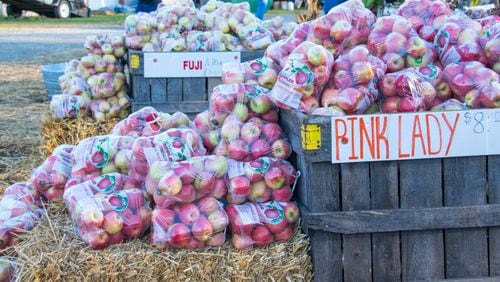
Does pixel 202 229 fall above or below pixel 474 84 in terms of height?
below

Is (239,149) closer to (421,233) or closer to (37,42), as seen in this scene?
(421,233)

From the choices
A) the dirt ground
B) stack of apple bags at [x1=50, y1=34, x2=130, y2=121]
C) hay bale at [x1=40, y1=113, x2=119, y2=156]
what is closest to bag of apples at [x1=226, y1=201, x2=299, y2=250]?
the dirt ground

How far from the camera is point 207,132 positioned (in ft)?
12.6

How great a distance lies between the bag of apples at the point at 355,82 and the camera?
3.25 meters

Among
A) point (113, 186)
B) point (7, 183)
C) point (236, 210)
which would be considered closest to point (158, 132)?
point (113, 186)

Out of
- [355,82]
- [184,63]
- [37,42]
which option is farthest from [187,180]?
[37,42]

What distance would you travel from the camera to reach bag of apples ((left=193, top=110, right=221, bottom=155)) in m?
3.76

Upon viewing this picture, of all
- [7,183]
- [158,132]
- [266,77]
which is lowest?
[7,183]

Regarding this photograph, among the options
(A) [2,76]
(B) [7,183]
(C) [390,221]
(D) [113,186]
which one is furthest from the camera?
(A) [2,76]

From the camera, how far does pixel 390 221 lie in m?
3.21

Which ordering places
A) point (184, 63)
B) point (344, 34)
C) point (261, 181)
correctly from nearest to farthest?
point (261, 181) < point (344, 34) < point (184, 63)

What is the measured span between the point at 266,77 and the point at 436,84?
0.80m

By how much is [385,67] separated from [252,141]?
2.21 feet

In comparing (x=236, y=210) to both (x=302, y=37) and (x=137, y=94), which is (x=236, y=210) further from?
(x=137, y=94)
